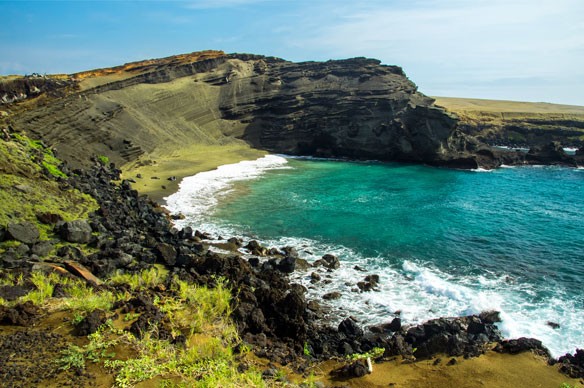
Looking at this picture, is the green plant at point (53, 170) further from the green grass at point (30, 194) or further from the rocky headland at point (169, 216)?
the rocky headland at point (169, 216)

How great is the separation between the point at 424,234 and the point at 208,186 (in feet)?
76.1

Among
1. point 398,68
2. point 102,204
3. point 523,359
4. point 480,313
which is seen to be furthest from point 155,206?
point 398,68

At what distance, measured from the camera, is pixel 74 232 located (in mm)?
19219

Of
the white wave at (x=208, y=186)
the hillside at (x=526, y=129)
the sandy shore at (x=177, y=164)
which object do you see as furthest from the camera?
the hillside at (x=526, y=129)

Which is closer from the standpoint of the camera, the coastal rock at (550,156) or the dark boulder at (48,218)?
the dark boulder at (48,218)

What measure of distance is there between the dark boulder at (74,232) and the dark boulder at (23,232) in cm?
121

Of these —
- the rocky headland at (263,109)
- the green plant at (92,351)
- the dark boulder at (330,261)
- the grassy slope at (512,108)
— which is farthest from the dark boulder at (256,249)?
the grassy slope at (512,108)

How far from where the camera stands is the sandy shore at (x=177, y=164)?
39.5 meters

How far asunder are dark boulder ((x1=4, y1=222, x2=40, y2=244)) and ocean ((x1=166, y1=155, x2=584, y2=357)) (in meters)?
11.3

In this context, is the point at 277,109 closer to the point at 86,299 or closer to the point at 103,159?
the point at 103,159

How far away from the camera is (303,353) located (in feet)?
41.5

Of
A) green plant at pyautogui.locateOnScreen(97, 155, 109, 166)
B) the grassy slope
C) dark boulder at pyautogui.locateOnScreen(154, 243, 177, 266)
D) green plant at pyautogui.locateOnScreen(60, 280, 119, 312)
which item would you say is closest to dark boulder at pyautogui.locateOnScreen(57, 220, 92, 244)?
dark boulder at pyautogui.locateOnScreen(154, 243, 177, 266)

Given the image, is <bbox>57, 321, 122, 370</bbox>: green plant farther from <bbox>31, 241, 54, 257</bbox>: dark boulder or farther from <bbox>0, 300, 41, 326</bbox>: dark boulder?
<bbox>31, 241, 54, 257</bbox>: dark boulder

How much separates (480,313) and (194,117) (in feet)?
196
